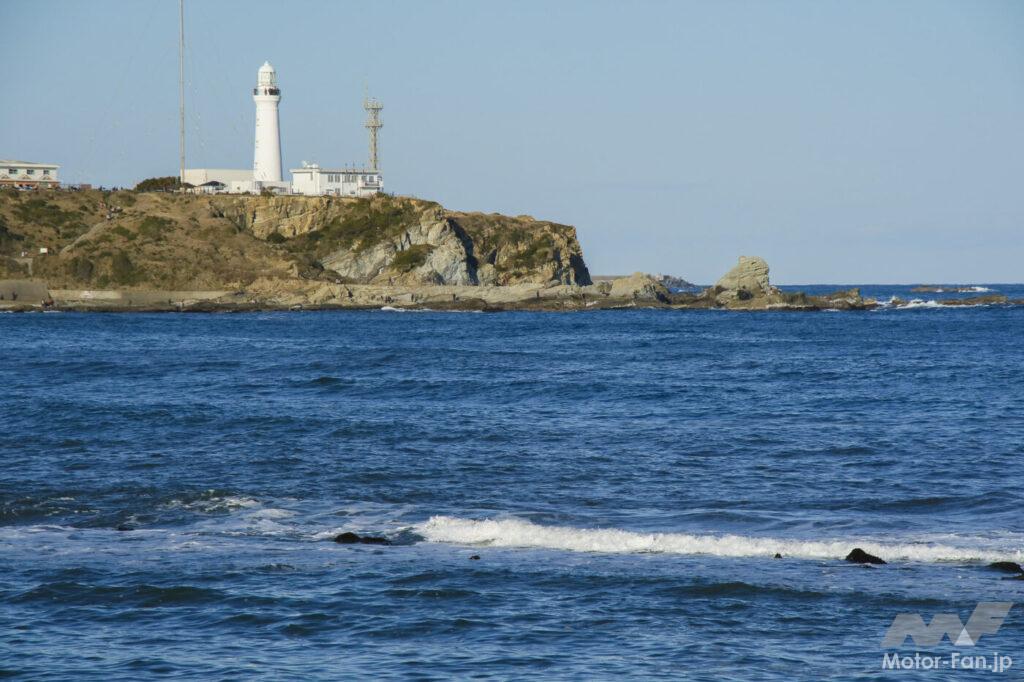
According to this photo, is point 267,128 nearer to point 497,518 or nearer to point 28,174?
point 28,174

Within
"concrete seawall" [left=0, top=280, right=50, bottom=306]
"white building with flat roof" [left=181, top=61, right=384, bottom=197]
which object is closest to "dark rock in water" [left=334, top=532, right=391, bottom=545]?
"concrete seawall" [left=0, top=280, right=50, bottom=306]

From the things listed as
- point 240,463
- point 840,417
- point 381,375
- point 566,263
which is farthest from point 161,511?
point 566,263

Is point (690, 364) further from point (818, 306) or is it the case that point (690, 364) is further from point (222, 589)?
point (818, 306)

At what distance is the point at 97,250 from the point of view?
10988 centimetres

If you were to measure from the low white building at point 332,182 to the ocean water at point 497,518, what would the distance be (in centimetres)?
8533

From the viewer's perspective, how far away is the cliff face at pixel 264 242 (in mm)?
109062

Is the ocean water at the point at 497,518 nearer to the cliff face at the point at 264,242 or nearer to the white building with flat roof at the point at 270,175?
the cliff face at the point at 264,242

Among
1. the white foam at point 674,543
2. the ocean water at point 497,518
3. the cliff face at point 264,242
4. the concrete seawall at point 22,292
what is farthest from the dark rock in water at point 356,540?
the cliff face at point 264,242

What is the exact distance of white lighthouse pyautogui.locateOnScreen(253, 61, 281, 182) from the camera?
423ft

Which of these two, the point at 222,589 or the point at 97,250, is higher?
the point at 97,250

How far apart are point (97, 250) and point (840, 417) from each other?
3595 inches

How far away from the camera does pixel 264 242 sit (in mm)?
116375

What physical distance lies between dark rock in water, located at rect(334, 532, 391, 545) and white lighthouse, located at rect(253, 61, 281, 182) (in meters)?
116

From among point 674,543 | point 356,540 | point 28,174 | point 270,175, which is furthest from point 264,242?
point 674,543
